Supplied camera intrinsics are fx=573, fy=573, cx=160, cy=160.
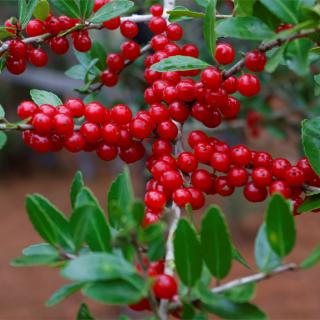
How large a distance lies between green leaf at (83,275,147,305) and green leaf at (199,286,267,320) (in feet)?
0.21

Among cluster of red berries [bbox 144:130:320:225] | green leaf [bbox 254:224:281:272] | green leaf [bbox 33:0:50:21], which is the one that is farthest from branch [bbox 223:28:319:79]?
green leaf [bbox 33:0:50:21]

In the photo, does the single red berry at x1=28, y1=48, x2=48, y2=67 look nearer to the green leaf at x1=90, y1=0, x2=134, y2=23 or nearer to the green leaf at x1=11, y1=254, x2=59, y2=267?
the green leaf at x1=90, y1=0, x2=134, y2=23

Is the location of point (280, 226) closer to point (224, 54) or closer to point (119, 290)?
point (119, 290)

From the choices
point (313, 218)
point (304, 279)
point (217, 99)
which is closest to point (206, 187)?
point (217, 99)

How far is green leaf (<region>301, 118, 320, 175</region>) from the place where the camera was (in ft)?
2.43

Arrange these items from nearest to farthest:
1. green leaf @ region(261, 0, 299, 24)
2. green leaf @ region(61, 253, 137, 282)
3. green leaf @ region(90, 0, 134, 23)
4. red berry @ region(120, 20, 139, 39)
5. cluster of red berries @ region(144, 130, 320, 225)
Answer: green leaf @ region(61, 253, 137, 282), green leaf @ region(261, 0, 299, 24), cluster of red berries @ region(144, 130, 320, 225), green leaf @ region(90, 0, 134, 23), red berry @ region(120, 20, 139, 39)

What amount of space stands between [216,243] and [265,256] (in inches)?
2.2

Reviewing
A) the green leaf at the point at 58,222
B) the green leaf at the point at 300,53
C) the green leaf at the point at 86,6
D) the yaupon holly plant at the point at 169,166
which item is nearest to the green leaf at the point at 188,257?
the yaupon holly plant at the point at 169,166

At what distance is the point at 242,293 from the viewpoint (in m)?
0.54

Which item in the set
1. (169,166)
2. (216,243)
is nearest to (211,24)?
(169,166)

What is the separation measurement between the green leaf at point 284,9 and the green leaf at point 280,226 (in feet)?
0.68

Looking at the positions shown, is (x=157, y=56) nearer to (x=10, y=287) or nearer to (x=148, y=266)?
(x=148, y=266)

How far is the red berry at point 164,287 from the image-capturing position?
0.55 meters

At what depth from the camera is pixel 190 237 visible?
0.56 meters
